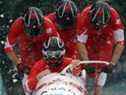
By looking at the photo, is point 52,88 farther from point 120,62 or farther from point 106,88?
point 120,62

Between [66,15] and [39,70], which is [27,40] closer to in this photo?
[66,15]

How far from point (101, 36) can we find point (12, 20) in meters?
4.38

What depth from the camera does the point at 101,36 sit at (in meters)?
11.2

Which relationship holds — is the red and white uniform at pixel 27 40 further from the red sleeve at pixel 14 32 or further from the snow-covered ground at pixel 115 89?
the snow-covered ground at pixel 115 89

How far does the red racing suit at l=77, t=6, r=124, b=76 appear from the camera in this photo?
11.0 m

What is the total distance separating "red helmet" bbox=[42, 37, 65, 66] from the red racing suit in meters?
1.56

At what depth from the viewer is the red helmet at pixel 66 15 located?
1096 centimetres

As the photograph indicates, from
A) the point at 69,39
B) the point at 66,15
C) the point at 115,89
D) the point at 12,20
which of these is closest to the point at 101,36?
the point at 69,39

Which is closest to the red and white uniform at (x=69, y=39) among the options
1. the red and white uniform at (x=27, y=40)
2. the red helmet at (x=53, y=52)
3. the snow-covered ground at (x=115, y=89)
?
the red and white uniform at (x=27, y=40)

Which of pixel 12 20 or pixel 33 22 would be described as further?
pixel 12 20

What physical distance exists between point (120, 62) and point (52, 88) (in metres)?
6.54

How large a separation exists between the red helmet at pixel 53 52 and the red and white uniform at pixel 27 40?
4.70ft

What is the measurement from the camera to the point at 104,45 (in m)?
11.3

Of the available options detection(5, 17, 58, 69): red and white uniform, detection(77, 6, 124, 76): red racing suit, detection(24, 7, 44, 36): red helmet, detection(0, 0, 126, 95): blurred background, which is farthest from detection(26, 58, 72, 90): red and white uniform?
detection(0, 0, 126, 95): blurred background
